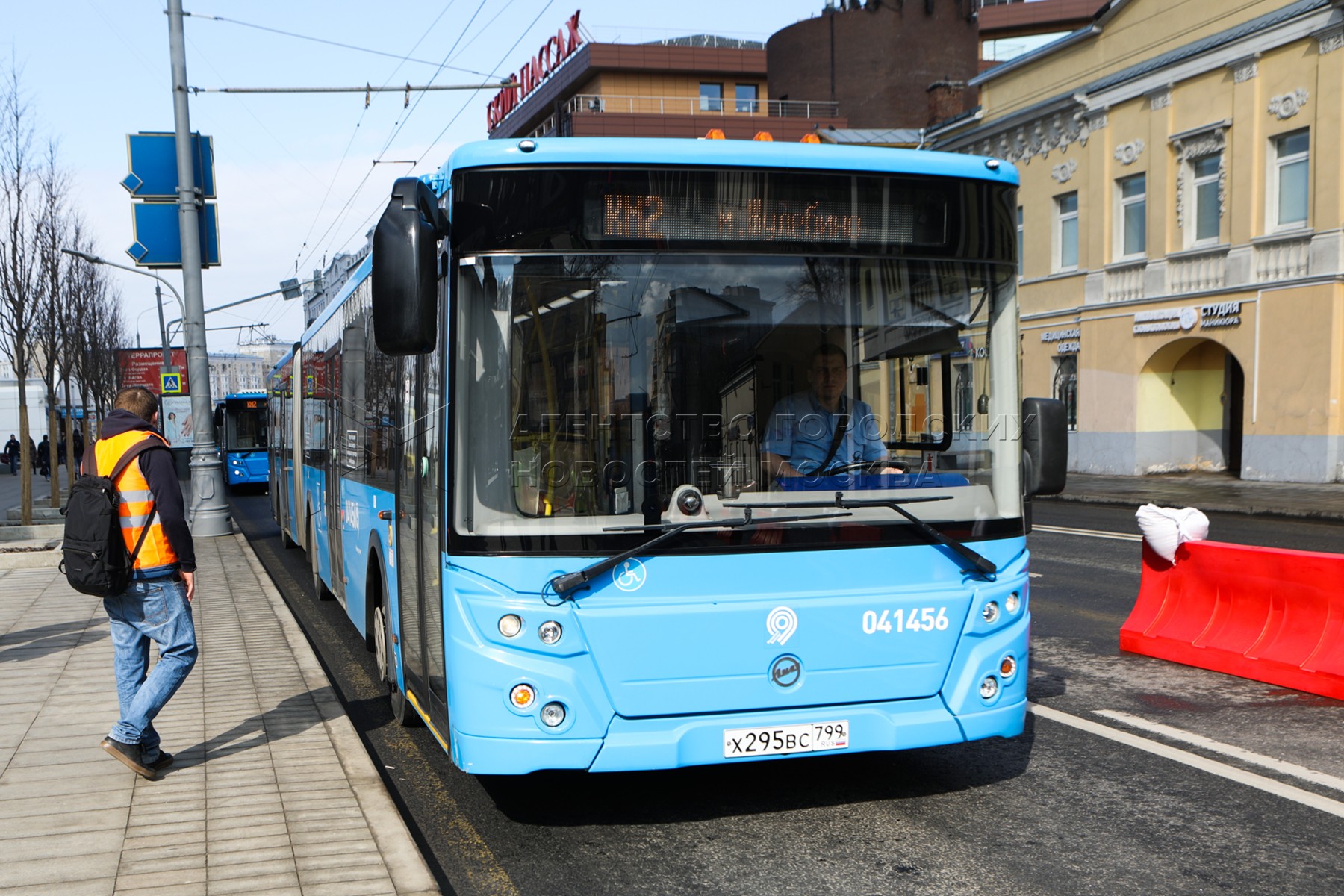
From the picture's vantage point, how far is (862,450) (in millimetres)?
5082

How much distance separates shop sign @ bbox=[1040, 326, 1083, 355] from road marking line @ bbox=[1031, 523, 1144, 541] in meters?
13.5

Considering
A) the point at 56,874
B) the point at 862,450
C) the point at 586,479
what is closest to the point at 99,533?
the point at 56,874

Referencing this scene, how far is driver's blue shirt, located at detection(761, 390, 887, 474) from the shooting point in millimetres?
4941

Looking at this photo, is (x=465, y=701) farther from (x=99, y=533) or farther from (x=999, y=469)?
(x=999, y=469)

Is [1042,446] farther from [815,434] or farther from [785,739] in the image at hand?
[785,739]

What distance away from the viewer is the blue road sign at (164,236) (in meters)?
19.4

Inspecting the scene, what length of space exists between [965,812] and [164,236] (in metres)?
17.6

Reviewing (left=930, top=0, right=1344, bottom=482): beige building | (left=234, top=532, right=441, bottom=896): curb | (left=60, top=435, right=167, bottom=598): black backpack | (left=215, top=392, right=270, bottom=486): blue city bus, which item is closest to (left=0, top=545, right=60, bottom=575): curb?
(left=234, top=532, right=441, bottom=896): curb

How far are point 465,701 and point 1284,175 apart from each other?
2481 cm

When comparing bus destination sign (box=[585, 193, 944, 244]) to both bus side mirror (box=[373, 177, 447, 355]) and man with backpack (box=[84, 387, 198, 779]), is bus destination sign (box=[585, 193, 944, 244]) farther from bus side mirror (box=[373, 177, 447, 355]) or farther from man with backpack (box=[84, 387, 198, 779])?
man with backpack (box=[84, 387, 198, 779])

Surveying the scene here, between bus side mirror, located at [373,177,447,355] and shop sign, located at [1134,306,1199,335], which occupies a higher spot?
shop sign, located at [1134,306,1199,335]

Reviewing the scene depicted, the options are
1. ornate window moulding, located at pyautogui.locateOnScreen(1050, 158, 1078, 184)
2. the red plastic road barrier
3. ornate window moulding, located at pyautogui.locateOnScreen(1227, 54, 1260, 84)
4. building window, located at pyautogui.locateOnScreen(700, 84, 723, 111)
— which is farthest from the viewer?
building window, located at pyautogui.locateOnScreen(700, 84, 723, 111)

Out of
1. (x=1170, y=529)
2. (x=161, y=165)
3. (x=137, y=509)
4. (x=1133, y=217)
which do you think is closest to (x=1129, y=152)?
(x=1133, y=217)

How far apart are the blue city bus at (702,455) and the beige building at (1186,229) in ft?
56.6
